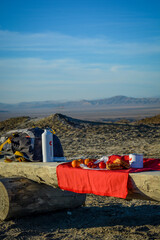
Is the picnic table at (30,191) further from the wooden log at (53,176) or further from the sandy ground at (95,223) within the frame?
the sandy ground at (95,223)

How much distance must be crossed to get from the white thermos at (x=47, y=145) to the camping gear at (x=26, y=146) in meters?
0.20

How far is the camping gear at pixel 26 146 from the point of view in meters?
4.79

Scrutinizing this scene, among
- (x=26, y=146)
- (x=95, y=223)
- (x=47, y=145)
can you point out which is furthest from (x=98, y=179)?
(x=26, y=146)

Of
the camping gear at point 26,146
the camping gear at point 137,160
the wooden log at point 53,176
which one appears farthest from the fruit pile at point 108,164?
the camping gear at point 26,146

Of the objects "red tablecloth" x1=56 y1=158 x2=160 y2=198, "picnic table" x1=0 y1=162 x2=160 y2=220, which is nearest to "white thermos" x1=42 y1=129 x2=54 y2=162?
"picnic table" x1=0 y1=162 x2=160 y2=220

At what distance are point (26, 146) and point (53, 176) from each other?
913 millimetres

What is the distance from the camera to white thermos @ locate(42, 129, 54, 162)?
4309mm

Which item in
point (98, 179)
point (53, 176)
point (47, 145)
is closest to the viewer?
point (98, 179)

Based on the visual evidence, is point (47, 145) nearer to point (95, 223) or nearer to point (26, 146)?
point (26, 146)

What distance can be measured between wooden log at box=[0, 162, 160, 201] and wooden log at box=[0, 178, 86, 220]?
21 cm

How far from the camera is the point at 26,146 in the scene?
15.9ft

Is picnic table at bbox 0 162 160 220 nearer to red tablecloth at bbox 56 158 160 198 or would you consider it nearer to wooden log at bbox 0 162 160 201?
wooden log at bbox 0 162 160 201

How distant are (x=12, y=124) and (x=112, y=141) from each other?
8572 millimetres

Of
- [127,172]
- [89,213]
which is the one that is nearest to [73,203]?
[89,213]
